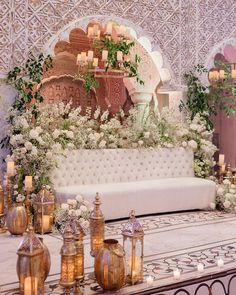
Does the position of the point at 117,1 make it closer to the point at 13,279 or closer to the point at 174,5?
the point at 174,5

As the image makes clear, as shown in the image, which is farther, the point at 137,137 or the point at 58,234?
the point at 137,137

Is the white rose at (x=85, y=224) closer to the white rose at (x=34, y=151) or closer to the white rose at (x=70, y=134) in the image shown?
the white rose at (x=34, y=151)

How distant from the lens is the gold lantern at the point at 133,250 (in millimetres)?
3959

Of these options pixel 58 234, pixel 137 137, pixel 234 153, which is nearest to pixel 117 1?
pixel 137 137

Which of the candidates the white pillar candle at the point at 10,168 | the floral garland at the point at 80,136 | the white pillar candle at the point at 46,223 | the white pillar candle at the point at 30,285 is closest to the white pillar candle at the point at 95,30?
the floral garland at the point at 80,136

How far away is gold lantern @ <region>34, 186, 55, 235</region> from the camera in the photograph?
6.01 metres

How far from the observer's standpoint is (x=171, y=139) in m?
8.23

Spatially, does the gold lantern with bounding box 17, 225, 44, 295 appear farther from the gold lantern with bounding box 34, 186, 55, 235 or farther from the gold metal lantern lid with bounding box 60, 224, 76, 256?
the gold lantern with bounding box 34, 186, 55, 235

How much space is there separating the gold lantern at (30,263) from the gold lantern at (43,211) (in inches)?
96.1

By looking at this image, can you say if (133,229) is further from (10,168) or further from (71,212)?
(10,168)

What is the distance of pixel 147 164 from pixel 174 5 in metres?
2.85

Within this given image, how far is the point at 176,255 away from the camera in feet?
16.2

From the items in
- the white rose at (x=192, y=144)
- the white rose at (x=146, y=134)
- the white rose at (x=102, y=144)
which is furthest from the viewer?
the white rose at (x=192, y=144)

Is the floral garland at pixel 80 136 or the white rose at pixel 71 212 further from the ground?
the floral garland at pixel 80 136
